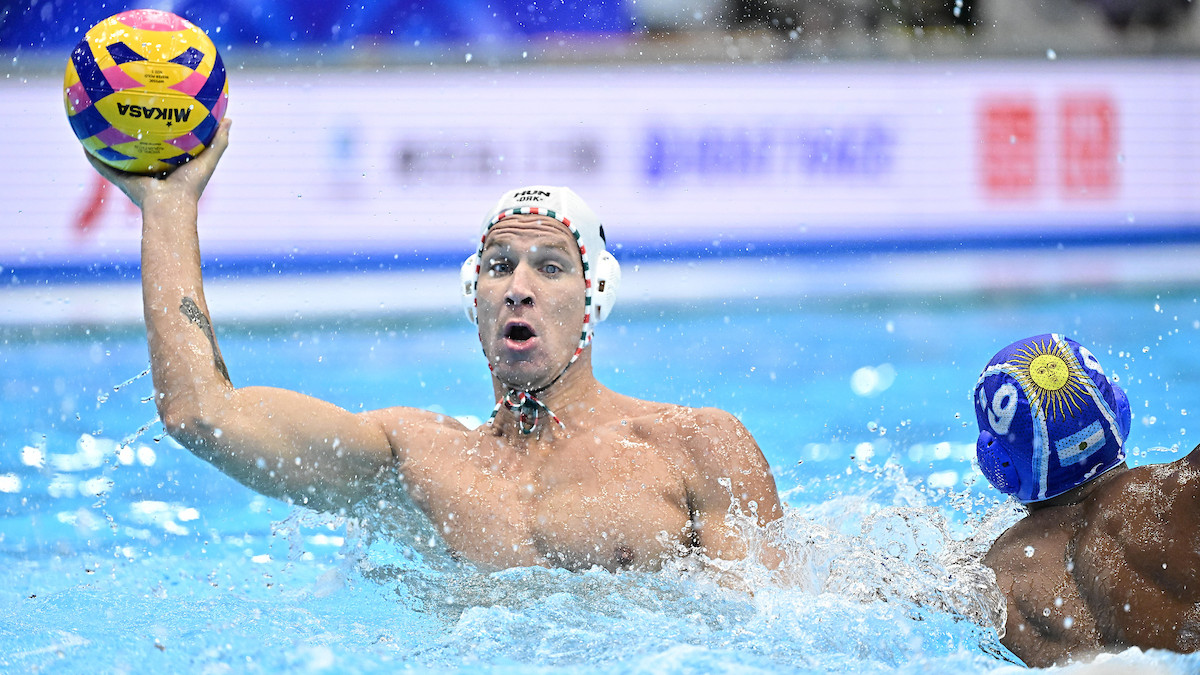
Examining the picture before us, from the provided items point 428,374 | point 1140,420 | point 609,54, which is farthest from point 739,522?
point 609,54

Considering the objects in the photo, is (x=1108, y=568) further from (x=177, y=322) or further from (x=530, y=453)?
(x=177, y=322)

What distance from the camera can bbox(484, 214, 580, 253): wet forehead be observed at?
2969mm

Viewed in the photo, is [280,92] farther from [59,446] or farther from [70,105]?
[70,105]

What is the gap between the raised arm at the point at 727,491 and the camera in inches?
109

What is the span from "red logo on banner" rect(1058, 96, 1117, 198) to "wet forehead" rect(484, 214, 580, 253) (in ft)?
24.7

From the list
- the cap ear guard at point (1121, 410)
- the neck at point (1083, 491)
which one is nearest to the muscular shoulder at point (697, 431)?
the neck at point (1083, 491)

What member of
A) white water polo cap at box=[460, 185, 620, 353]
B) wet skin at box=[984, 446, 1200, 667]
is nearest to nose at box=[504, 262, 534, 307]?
white water polo cap at box=[460, 185, 620, 353]

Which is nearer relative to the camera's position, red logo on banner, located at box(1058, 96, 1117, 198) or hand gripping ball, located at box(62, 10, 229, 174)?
hand gripping ball, located at box(62, 10, 229, 174)

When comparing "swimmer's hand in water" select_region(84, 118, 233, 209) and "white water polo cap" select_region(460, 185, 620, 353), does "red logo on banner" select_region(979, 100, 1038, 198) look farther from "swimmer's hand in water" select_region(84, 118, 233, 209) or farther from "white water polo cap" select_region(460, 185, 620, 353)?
"swimmer's hand in water" select_region(84, 118, 233, 209)

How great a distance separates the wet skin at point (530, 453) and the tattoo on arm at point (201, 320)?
1 cm

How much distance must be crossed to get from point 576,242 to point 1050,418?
116cm

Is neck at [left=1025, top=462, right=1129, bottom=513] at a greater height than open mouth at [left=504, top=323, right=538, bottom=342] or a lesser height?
lesser

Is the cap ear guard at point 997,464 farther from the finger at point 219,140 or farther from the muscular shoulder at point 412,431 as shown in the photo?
the finger at point 219,140

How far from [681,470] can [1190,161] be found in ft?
27.6
